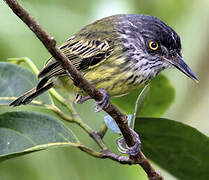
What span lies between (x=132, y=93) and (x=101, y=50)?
0.36m

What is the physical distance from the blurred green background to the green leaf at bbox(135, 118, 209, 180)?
67 centimetres

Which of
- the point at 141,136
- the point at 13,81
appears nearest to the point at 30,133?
the point at 13,81

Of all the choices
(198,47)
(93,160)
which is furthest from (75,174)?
(198,47)

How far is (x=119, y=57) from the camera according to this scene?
3.10 m

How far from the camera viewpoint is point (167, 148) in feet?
8.73

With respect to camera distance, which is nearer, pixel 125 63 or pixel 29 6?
pixel 125 63

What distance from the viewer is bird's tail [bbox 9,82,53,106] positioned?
283cm

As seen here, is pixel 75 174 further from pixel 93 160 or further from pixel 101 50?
pixel 101 50

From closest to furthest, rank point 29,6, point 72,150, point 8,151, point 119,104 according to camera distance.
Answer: point 8,151 < point 119,104 < point 72,150 < point 29,6

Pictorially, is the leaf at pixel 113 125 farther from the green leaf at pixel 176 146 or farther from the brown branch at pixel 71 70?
the brown branch at pixel 71 70

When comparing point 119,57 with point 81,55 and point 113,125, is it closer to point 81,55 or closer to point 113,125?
point 81,55

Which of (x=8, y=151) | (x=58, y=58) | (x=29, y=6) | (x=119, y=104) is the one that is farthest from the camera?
(x=29, y=6)

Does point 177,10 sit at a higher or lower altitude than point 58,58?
lower

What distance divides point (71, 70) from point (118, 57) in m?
1.28
